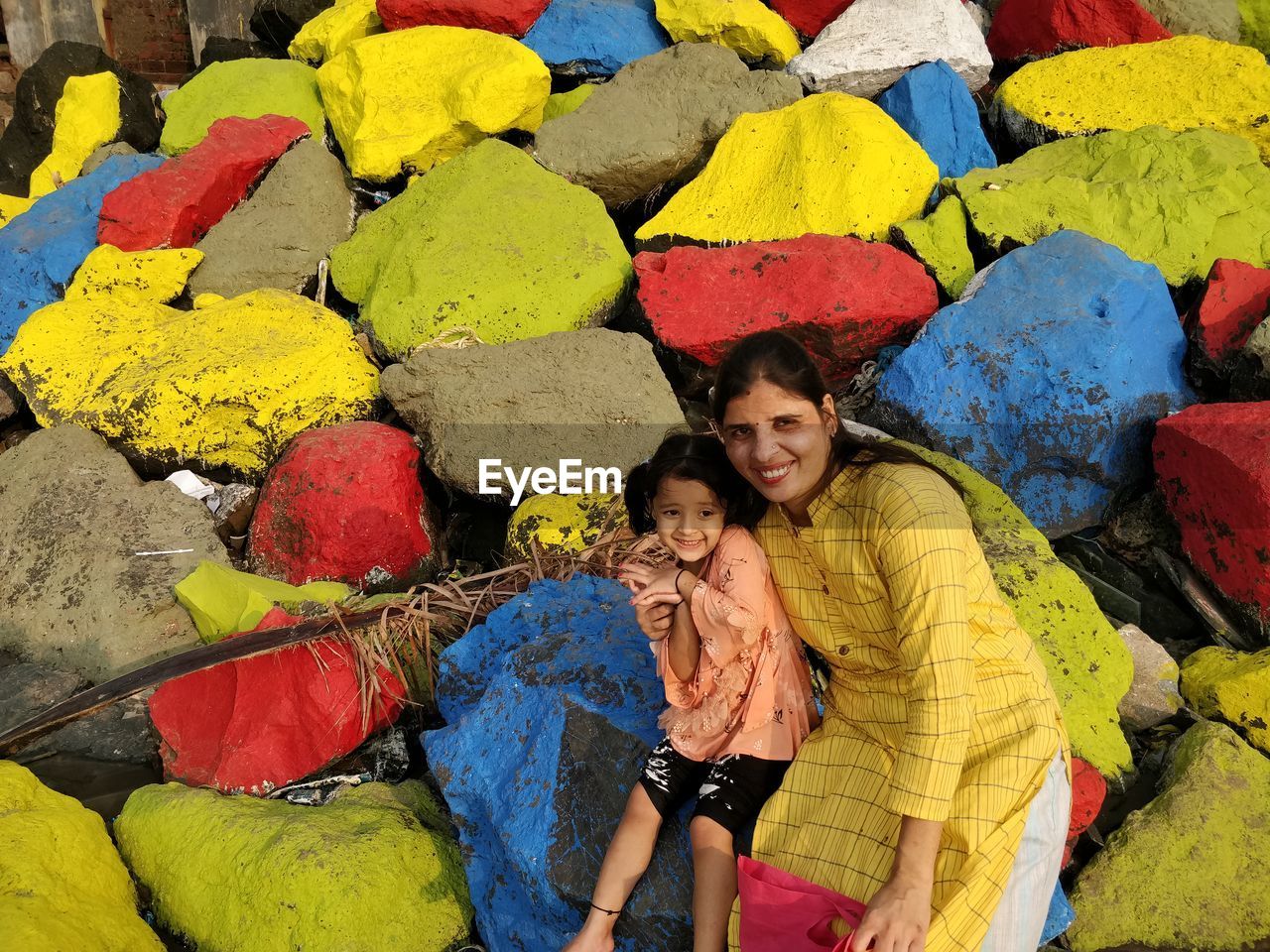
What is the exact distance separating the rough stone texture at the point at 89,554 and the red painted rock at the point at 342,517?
22 centimetres

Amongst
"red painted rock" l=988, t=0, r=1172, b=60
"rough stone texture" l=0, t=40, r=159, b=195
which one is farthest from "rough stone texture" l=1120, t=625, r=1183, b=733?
"rough stone texture" l=0, t=40, r=159, b=195

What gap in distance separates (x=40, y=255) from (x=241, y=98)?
1.48 meters

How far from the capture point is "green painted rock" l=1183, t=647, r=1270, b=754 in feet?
8.86

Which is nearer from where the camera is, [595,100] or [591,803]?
[591,803]

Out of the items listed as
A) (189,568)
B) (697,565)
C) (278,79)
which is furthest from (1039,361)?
(278,79)

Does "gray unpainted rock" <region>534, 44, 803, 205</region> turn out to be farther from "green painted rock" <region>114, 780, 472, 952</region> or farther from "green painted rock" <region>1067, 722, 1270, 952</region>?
"green painted rock" <region>1067, 722, 1270, 952</region>

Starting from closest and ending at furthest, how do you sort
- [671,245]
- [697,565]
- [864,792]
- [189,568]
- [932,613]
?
1. [932,613]
2. [864,792]
3. [697,565]
4. [189,568]
5. [671,245]

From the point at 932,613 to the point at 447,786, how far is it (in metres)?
1.18

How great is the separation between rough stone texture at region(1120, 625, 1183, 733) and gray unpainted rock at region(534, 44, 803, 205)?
2.98 m

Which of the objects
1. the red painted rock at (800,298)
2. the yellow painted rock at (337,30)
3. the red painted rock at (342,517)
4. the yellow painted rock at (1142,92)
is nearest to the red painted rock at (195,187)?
the yellow painted rock at (337,30)

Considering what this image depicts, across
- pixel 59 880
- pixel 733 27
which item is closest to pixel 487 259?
pixel 733 27

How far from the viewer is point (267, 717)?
104 inches

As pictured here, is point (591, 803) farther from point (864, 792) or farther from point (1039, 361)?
point (1039, 361)

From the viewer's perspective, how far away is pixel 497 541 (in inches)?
146
